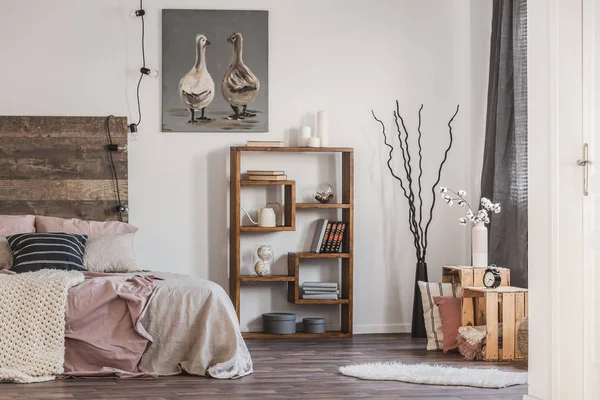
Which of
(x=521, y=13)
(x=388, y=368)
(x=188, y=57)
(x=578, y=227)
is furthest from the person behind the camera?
(x=188, y=57)

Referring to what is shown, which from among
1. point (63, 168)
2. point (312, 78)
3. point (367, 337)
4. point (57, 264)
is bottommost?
point (367, 337)

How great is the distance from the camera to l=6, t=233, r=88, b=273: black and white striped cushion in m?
5.68

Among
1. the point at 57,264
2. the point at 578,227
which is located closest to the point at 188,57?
the point at 57,264

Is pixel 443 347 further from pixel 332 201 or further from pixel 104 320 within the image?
pixel 104 320

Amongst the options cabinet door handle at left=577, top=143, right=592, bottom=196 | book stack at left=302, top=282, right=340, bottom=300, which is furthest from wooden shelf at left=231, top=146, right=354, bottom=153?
cabinet door handle at left=577, top=143, right=592, bottom=196

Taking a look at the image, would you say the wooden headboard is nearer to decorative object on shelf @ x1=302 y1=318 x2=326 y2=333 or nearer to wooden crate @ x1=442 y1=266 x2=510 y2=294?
decorative object on shelf @ x1=302 y1=318 x2=326 y2=333

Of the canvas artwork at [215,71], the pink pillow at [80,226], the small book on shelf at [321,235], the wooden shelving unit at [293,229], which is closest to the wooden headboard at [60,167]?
the pink pillow at [80,226]

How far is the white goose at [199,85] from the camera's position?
6824 millimetres

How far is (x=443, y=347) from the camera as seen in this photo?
19.7ft

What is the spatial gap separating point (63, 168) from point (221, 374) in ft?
7.96

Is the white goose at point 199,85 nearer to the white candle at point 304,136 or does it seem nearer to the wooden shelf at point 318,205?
the white candle at point 304,136

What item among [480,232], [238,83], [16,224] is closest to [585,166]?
[480,232]

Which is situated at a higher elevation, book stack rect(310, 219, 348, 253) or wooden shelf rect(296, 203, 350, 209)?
wooden shelf rect(296, 203, 350, 209)

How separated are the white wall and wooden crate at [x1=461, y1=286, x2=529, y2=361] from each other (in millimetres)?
1420
